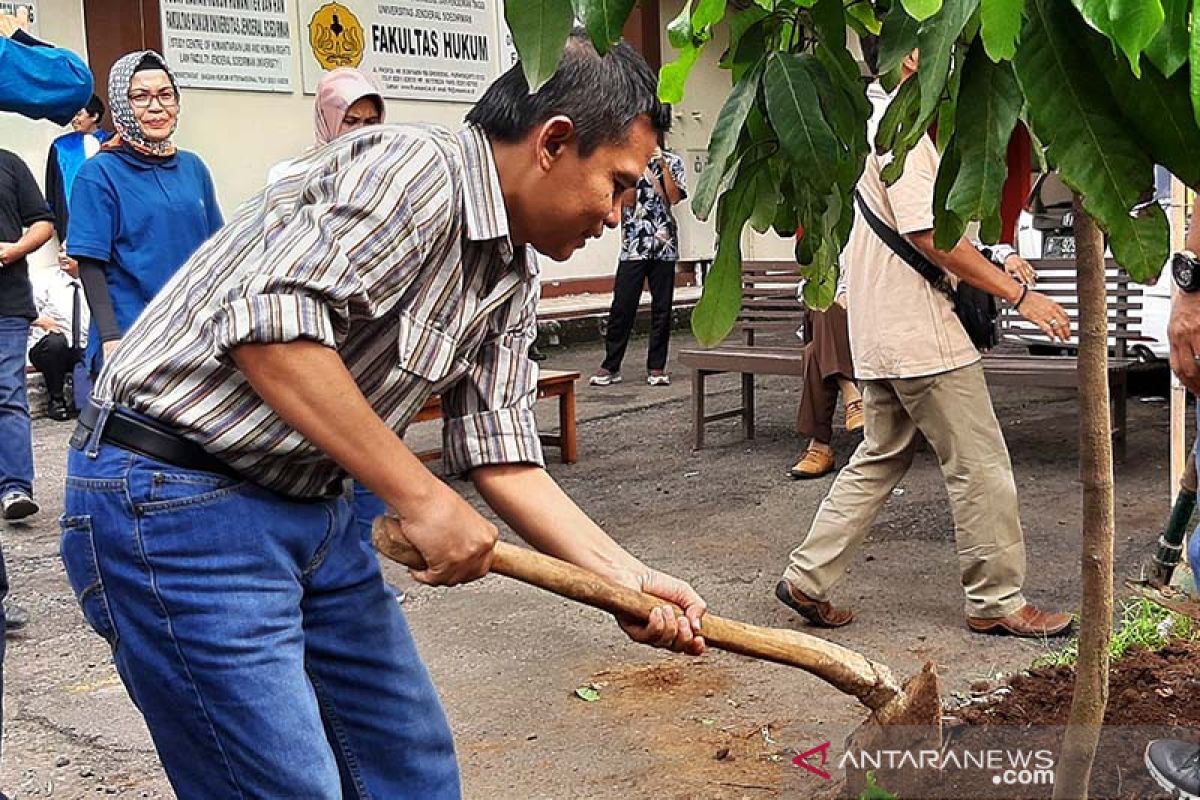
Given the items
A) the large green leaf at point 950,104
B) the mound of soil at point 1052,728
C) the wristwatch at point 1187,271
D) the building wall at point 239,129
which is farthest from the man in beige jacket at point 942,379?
the building wall at point 239,129

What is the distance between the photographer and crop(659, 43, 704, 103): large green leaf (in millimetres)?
2441

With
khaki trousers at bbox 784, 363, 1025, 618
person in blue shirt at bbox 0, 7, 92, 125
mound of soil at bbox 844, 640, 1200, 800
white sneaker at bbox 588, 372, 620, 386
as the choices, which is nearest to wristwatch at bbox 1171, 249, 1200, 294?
mound of soil at bbox 844, 640, 1200, 800

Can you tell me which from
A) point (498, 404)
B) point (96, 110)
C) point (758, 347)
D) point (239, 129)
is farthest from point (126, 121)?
point (239, 129)

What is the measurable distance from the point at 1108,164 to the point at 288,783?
62.4 inches

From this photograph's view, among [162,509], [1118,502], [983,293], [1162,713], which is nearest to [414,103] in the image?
[1118,502]

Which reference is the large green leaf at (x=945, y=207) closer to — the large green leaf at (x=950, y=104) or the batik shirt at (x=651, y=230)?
the large green leaf at (x=950, y=104)

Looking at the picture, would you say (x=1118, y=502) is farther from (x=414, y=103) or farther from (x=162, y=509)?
(x=414, y=103)

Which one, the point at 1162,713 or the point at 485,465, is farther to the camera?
the point at 1162,713

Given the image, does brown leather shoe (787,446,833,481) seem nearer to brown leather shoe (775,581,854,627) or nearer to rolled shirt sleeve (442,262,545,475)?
brown leather shoe (775,581,854,627)

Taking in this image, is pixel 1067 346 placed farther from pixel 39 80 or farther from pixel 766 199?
pixel 766 199

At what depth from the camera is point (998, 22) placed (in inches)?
65.0

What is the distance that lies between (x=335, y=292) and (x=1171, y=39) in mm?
1226

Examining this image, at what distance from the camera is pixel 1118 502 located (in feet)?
23.0

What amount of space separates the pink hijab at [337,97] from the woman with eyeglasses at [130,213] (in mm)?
756
